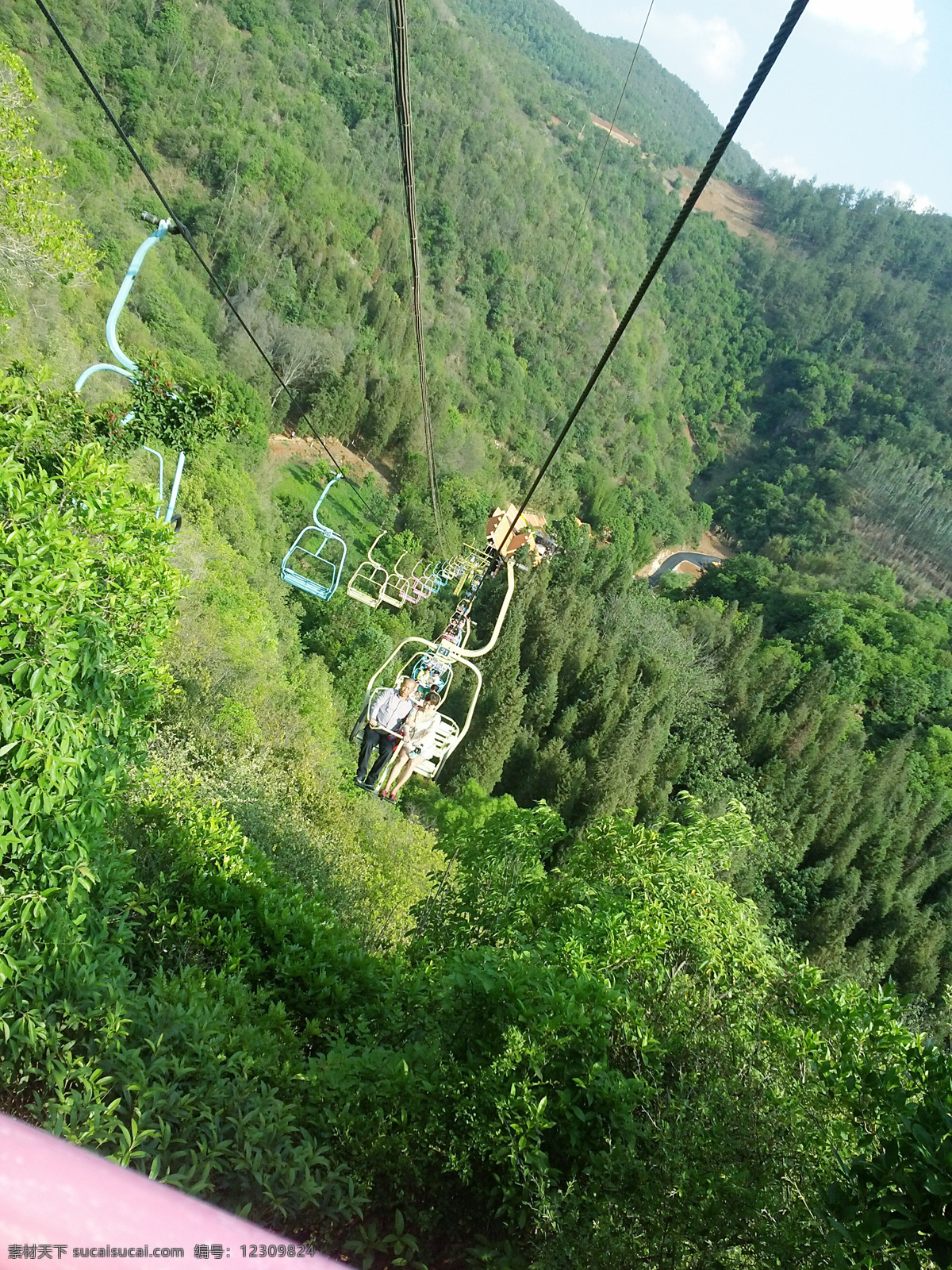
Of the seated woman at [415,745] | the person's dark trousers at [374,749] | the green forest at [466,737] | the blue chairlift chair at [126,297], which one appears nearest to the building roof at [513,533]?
the seated woman at [415,745]

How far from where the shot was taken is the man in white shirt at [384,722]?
27.0ft

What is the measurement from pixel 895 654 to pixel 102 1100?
5205cm

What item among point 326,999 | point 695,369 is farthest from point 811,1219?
point 695,369

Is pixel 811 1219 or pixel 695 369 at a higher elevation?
pixel 695 369

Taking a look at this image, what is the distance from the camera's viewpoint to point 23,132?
38.6 feet

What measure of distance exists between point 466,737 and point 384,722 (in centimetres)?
1673

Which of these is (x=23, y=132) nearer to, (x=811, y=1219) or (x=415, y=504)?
(x=811, y=1219)

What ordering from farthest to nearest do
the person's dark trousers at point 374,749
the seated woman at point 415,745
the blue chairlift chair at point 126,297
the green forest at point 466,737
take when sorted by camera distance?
the person's dark trousers at point 374,749 → the seated woman at point 415,745 → the blue chairlift chair at point 126,297 → the green forest at point 466,737

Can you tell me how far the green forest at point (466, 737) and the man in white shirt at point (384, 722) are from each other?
151 centimetres

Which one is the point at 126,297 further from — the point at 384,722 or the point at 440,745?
the point at 440,745

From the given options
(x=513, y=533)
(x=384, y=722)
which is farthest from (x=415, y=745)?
(x=513, y=533)

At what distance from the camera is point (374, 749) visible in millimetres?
8531

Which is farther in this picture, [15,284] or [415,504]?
[415,504]

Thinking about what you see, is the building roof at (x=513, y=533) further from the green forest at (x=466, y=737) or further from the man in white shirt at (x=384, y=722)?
the green forest at (x=466, y=737)
